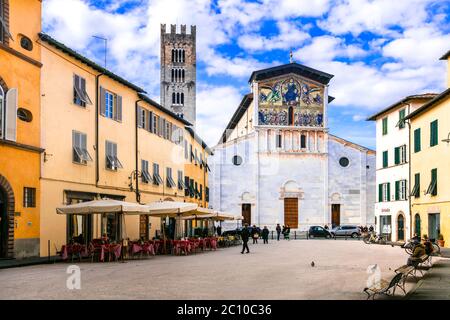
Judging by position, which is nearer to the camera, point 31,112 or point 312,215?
point 31,112

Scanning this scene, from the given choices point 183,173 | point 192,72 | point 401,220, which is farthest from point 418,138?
point 192,72

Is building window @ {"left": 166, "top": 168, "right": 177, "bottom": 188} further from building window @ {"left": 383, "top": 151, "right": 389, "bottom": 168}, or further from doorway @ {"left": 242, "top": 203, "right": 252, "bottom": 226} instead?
doorway @ {"left": 242, "top": 203, "right": 252, "bottom": 226}

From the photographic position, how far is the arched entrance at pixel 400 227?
47812mm

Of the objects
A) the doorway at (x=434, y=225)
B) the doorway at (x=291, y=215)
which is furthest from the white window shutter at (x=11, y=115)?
the doorway at (x=291, y=215)

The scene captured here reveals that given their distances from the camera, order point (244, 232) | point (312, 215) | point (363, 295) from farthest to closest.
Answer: point (312, 215), point (244, 232), point (363, 295)

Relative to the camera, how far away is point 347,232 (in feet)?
204

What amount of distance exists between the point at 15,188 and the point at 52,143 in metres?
3.48

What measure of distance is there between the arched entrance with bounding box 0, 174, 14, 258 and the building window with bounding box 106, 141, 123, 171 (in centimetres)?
929

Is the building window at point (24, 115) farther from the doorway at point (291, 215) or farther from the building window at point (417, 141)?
the doorway at point (291, 215)

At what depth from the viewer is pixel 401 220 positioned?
1892 inches

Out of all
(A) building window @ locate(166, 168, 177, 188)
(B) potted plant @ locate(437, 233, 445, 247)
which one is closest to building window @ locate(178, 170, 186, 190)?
(A) building window @ locate(166, 168, 177, 188)

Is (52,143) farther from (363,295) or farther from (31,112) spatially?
(363,295)

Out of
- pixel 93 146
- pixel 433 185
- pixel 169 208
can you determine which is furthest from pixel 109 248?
pixel 433 185

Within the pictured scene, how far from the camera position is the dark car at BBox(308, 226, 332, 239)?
62.5 meters
